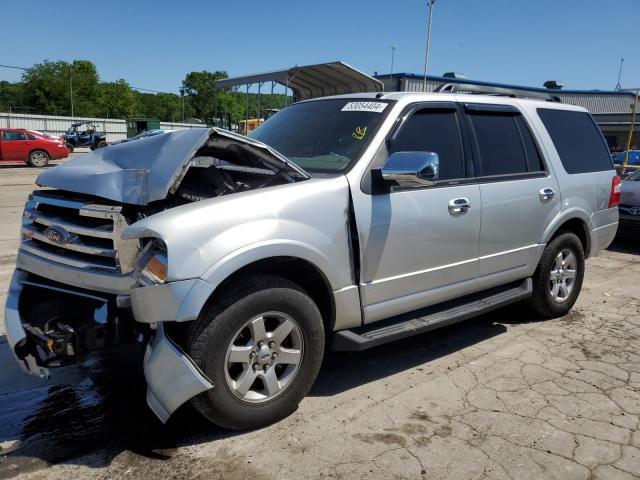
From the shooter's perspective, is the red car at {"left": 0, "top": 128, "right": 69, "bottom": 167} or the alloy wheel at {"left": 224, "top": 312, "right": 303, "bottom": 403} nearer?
the alloy wheel at {"left": 224, "top": 312, "right": 303, "bottom": 403}

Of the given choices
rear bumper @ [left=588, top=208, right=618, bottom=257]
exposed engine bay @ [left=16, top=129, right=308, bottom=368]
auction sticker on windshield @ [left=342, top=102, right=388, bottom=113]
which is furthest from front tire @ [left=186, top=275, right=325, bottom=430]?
rear bumper @ [left=588, top=208, right=618, bottom=257]

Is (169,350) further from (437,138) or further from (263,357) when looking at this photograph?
(437,138)

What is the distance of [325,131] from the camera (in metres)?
3.93

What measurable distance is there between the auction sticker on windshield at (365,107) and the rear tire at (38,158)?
22194mm

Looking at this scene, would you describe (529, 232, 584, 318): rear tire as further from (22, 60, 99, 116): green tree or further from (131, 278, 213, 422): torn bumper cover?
(22, 60, 99, 116): green tree

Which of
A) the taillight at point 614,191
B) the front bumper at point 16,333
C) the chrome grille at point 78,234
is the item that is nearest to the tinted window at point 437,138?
the chrome grille at point 78,234

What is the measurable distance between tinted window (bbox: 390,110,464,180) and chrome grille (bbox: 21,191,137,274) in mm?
1914

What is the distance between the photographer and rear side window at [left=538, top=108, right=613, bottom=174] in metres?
4.89

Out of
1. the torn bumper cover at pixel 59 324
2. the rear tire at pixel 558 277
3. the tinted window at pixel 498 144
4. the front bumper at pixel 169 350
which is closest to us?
the front bumper at pixel 169 350

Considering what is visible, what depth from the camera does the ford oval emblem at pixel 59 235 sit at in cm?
297

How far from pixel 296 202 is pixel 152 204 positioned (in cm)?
84

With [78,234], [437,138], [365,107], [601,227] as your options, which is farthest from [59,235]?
[601,227]

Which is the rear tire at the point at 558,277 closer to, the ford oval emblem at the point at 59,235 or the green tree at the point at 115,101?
the ford oval emblem at the point at 59,235

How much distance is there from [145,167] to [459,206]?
7.19 feet
